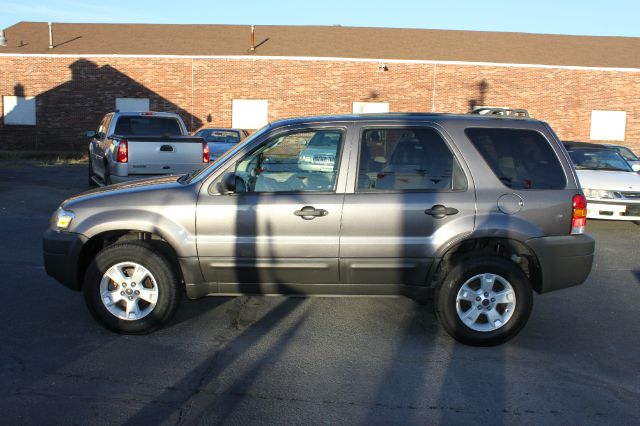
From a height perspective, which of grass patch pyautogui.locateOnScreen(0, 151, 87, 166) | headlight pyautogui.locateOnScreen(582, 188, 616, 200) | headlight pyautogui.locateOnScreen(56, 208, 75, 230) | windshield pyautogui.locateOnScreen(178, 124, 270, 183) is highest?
windshield pyautogui.locateOnScreen(178, 124, 270, 183)

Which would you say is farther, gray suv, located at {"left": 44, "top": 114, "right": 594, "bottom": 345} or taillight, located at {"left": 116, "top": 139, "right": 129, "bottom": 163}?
taillight, located at {"left": 116, "top": 139, "right": 129, "bottom": 163}

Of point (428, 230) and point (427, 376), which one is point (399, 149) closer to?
point (428, 230)

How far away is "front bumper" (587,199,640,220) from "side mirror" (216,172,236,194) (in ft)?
25.8

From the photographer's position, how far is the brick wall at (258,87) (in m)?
32.4

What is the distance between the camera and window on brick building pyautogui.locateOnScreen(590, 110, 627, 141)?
3356 centimetres

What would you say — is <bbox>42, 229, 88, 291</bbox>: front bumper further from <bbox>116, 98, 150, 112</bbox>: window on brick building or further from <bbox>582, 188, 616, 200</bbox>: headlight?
<bbox>116, 98, 150, 112</bbox>: window on brick building

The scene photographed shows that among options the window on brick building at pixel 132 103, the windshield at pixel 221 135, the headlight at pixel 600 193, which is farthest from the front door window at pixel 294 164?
the window on brick building at pixel 132 103

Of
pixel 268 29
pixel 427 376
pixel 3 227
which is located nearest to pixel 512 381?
pixel 427 376

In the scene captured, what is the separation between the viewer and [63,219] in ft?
18.6

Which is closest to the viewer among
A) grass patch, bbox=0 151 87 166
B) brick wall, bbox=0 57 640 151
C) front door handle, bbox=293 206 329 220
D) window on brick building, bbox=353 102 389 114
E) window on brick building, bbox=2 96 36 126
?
front door handle, bbox=293 206 329 220

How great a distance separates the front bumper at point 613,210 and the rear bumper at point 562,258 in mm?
6152

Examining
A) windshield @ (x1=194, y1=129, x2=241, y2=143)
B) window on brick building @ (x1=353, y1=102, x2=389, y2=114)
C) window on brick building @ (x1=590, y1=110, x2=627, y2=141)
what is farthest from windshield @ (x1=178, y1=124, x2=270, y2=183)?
window on brick building @ (x1=590, y1=110, x2=627, y2=141)

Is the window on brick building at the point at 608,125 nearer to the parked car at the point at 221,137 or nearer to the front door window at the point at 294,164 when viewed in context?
the parked car at the point at 221,137

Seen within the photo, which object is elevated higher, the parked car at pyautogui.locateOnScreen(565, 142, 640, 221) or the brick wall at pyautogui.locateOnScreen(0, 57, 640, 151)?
the brick wall at pyautogui.locateOnScreen(0, 57, 640, 151)
